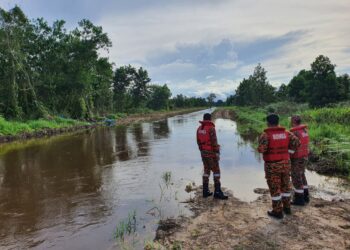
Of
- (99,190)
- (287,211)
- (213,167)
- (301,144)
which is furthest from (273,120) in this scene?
(99,190)

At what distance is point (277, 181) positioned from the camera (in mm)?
6336

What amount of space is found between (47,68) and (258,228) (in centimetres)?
4256

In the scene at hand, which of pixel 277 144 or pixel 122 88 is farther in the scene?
pixel 122 88

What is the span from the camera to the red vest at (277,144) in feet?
20.7

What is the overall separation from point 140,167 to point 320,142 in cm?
705

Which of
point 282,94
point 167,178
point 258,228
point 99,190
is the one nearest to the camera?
point 258,228

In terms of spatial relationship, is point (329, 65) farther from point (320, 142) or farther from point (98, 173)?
point (98, 173)

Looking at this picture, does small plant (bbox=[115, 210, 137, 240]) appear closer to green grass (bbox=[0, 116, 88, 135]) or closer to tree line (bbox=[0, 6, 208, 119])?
green grass (bbox=[0, 116, 88, 135])

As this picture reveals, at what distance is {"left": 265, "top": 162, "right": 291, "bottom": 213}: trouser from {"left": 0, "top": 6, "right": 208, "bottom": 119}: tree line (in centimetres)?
2993

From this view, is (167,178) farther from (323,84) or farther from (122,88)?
(122,88)

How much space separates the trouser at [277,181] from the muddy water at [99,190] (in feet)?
5.63

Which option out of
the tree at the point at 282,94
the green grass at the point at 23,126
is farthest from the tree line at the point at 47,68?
the tree at the point at 282,94

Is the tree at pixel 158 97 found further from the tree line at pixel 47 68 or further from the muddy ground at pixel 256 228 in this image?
the muddy ground at pixel 256 228

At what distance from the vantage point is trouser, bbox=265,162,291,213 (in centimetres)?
631
